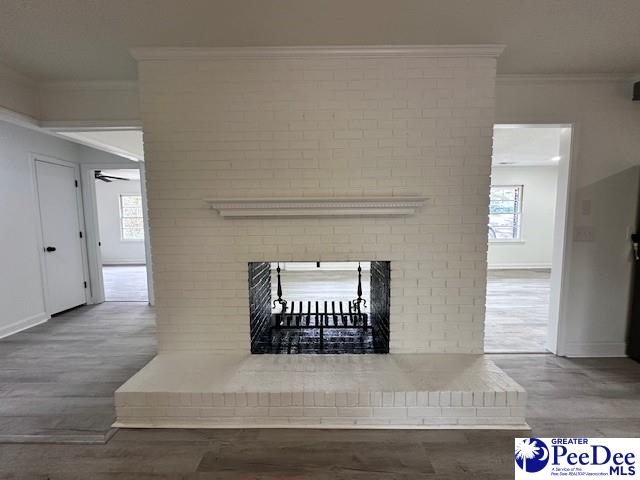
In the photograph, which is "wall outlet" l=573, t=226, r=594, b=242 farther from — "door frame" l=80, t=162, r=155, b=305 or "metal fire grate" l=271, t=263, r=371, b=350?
"door frame" l=80, t=162, r=155, b=305

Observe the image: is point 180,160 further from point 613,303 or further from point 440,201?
point 613,303

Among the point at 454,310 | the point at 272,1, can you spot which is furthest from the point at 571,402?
the point at 272,1

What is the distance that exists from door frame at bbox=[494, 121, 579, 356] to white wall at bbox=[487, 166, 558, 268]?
4667 millimetres

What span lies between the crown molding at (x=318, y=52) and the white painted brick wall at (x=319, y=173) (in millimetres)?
39

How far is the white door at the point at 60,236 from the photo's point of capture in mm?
4008

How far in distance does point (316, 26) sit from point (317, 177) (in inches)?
37.1

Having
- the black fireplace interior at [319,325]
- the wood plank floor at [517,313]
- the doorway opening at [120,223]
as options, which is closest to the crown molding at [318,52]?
the black fireplace interior at [319,325]

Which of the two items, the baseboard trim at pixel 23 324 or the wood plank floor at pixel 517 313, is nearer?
the wood plank floor at pixel 517 313

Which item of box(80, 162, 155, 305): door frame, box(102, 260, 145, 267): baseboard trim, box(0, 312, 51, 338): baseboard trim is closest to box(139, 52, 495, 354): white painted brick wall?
box(0, 312, 51, 338): baseboard trim

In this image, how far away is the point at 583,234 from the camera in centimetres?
280

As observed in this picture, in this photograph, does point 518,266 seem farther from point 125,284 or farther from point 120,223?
point 120,223

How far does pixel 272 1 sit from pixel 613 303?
3.71 meters

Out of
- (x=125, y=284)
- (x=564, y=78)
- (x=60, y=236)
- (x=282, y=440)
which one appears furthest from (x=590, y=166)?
(x=125, y=284)

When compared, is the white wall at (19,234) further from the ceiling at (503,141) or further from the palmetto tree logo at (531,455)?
the palmetto tree logo at (531,455)
